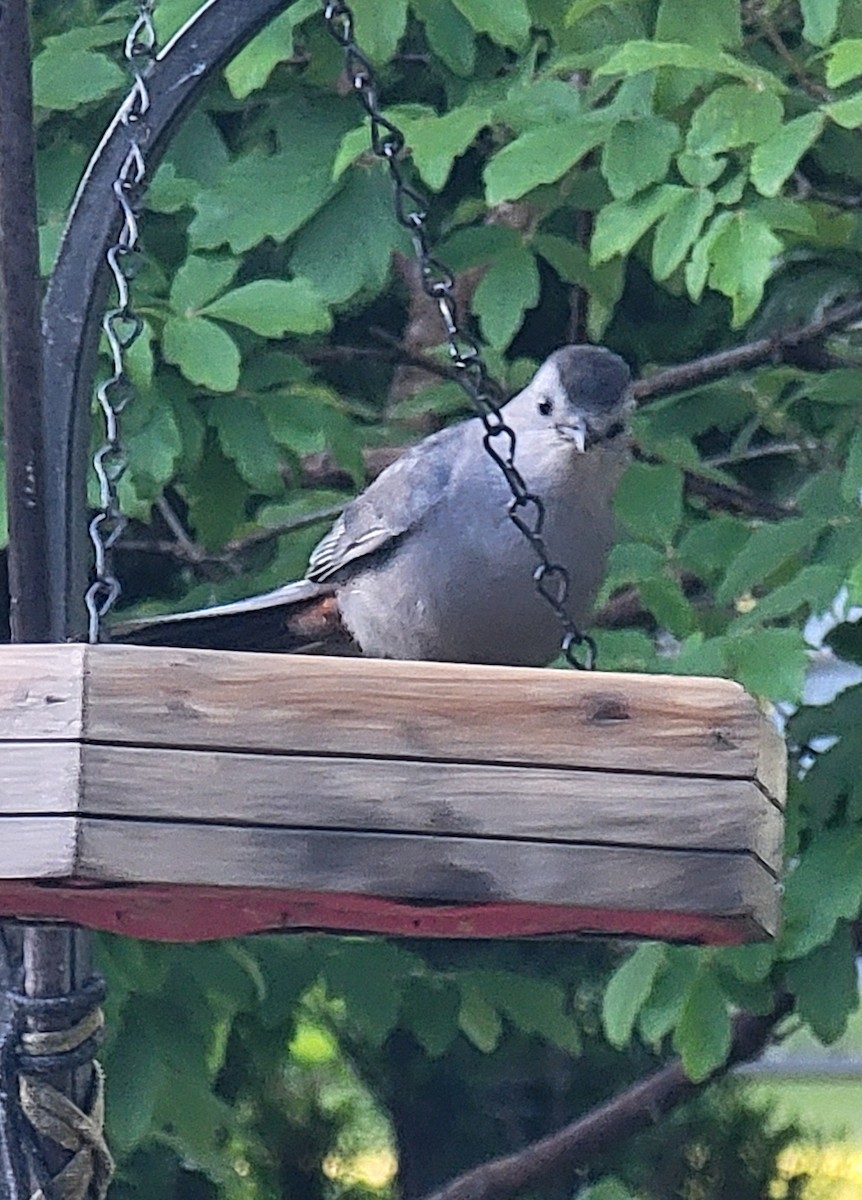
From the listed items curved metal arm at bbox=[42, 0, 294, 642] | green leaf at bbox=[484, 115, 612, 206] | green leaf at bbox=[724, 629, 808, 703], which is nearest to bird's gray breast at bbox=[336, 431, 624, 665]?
green leaf at bbox=[724, 629, 808, 703]

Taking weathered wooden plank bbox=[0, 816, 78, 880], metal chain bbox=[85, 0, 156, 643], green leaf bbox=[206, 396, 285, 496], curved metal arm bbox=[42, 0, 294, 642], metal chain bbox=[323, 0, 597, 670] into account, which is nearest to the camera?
weathered wooden plank bbox=[0, 816, 78, 880]

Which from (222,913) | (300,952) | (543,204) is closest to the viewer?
(222,913)

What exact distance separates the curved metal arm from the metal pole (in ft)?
0.16

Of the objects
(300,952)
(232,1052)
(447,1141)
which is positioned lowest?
(447,1141)

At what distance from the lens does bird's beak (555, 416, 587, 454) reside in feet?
8.10

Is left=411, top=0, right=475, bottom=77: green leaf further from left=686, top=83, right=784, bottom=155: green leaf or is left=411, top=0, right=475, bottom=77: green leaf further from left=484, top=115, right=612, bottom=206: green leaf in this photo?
left=686, top=83, right=784, bottom=155: green leaf

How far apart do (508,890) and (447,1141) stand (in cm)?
273

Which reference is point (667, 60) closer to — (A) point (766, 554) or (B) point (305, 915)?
(A) point (766, 554)

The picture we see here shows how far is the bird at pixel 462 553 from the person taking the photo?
2.27 meters

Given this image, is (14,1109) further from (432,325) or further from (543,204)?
(432,325)

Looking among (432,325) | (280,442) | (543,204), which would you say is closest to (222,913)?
(280,442)

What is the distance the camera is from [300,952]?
325cm

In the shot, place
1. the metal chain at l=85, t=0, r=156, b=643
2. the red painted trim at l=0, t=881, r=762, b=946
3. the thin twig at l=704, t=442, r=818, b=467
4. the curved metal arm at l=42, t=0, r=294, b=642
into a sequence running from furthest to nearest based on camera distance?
1. the thin twig at l=704, t=442, r=818, b=467
2. the curved metal arm at l=42, t=0, r=294, b=642
3. the metal chain at l=85, t=0, r=156, b=643
4. the red painted trim at l=0, t=881, r=762, b=946

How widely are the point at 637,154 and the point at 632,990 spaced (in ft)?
3.39
